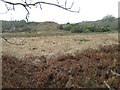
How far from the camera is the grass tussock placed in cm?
653

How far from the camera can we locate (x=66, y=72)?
293 inches

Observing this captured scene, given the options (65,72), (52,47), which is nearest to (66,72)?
(65,72)

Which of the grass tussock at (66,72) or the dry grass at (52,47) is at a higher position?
the dry grass at (52,47)

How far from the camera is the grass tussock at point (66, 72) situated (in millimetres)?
6531

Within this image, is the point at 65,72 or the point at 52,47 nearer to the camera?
the point at 65,72

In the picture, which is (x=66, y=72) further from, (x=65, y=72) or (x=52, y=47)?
(x=52, y=47)

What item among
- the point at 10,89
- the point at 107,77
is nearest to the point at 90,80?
the point at 107,77

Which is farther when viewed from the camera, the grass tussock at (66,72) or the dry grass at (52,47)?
the dry grass at (52,47)

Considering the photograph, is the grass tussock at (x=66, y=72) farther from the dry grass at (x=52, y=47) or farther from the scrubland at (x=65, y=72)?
the dry grass at (x=52, y=47)

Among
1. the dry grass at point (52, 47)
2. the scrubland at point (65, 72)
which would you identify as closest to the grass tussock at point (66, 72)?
the scrubland at point (65, 72)

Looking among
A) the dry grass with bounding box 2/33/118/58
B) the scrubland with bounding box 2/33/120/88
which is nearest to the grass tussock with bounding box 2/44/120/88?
the scrubland with bounding box 2/33/120/88

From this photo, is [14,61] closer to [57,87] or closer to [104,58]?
[57,87]

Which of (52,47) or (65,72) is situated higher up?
(52,47)

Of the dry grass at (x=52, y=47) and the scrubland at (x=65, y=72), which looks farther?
the dry grass at (x=52, y=47)
